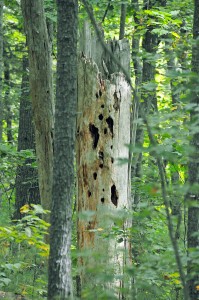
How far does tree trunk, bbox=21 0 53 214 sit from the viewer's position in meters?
8.05

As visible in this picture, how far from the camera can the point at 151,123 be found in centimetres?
423

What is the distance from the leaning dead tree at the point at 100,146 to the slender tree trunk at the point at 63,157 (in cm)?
189

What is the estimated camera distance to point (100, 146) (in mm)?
7539

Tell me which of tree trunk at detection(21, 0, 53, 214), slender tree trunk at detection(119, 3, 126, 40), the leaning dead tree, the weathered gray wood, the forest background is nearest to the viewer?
the forest background

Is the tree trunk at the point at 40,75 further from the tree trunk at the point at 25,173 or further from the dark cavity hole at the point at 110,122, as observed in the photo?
the tree trunk at the point at 25,173

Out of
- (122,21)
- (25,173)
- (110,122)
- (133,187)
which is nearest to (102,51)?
(110,122)

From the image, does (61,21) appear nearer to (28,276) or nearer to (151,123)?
(151,123)

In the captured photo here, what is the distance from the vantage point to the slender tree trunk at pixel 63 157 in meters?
Answer: 5.34

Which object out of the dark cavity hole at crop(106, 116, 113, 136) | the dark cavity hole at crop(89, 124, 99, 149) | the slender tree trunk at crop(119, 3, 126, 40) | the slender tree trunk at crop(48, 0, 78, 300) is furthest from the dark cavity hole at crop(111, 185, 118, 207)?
the slender tree trunk at crop(119, 3, 126, 40)

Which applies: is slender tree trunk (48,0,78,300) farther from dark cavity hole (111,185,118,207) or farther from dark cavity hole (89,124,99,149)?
dark cavity hole (111,185,118,207)

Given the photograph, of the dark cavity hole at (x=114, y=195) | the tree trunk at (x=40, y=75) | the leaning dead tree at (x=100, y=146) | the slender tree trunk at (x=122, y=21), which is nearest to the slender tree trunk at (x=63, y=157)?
the leaning dead tree at (x=100, y=146)

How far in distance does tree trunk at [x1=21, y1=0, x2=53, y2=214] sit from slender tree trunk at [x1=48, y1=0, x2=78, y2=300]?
93.3 inches

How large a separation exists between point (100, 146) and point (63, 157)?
2.06 m

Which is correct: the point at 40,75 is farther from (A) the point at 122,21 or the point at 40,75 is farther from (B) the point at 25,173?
(B) the point at 25,173
